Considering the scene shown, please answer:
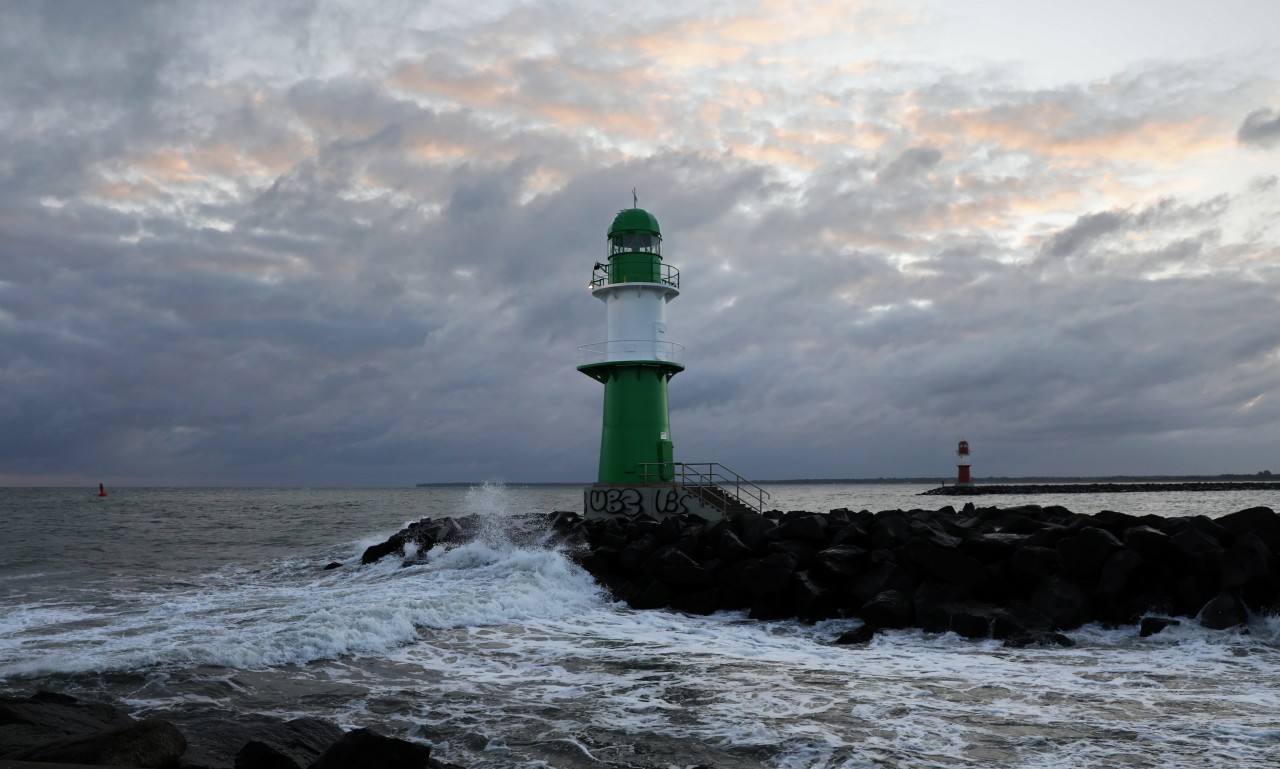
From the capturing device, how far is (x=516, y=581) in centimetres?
1484

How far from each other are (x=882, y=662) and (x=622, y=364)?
1368cm

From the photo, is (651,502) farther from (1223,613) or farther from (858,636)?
(1223,613)

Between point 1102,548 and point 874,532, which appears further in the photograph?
point 874,532

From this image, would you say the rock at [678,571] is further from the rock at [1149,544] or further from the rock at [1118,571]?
the rock at [1149,544]

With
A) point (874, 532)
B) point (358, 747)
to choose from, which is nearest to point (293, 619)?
point (358, 747)

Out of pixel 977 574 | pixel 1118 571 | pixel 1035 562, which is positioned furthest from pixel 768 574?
pixel 1118 571

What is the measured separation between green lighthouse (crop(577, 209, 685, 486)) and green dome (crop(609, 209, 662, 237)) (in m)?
0.03

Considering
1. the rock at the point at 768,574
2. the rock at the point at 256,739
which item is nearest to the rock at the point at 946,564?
the rock at the point at 768,574

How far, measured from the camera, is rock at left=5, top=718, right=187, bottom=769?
4867 millimetres

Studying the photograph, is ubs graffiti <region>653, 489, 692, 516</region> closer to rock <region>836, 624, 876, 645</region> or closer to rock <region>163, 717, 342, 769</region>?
rock <region>836, 624, 876, 645</region>

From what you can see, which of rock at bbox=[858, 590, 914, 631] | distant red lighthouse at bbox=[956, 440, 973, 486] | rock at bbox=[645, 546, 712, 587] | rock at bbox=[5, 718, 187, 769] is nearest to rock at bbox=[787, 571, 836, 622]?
rock at bbox=[858, 590, 914, 631]

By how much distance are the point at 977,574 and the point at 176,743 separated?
33.6 ft

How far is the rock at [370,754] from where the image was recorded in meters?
4.85

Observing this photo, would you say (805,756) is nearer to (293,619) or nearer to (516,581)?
(293,619)
